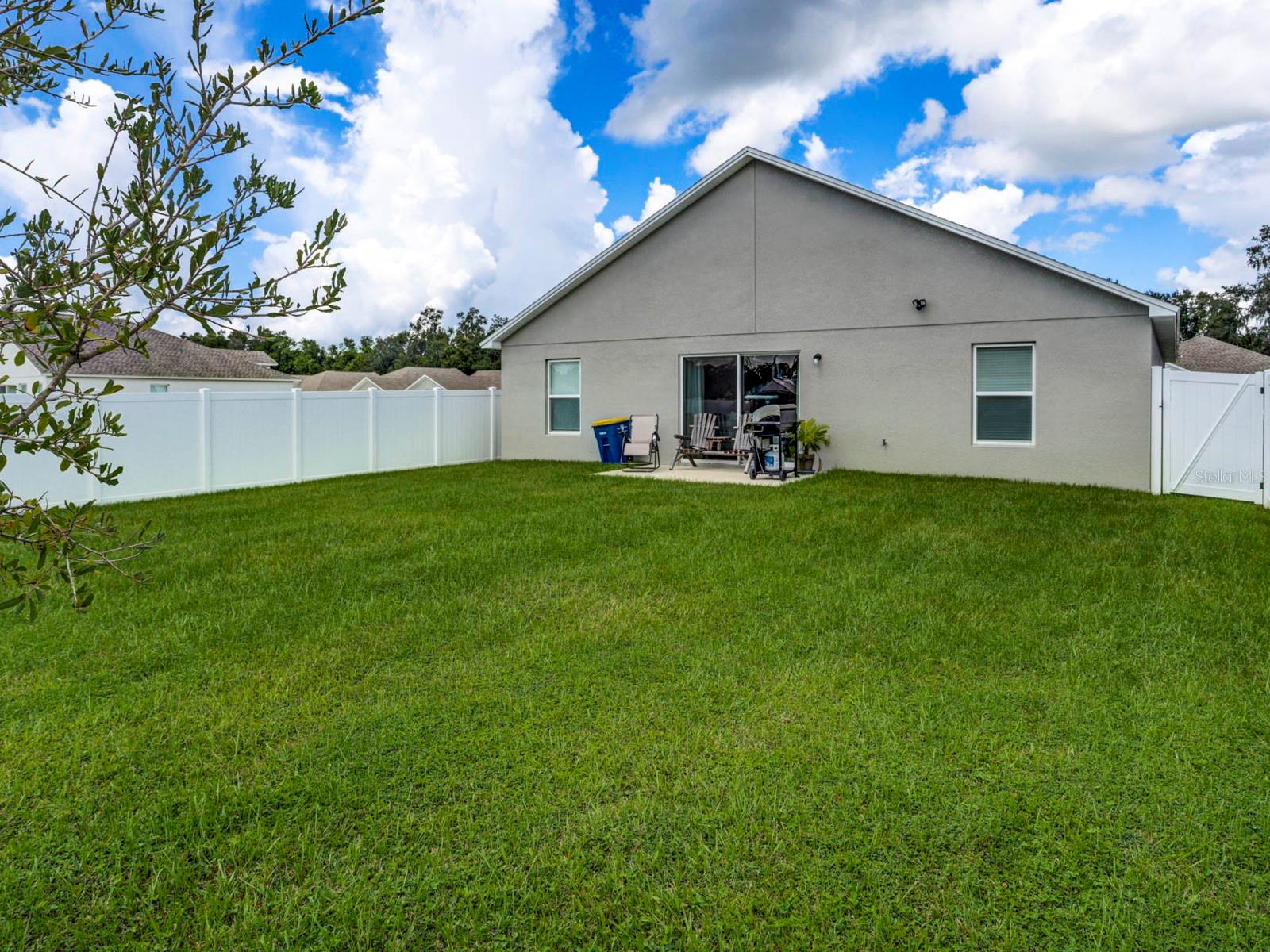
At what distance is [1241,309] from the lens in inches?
1649

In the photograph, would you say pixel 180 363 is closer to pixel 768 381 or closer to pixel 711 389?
pixel 711 389

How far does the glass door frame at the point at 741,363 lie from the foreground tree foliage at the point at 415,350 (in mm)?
29627

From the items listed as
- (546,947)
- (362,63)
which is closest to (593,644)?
(546,947)

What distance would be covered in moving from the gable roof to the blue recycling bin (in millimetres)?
3194

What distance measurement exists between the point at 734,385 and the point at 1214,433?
295 inches

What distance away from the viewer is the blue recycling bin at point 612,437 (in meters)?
14.8

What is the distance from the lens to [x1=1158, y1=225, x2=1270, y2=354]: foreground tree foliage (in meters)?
39.7

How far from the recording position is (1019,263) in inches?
455

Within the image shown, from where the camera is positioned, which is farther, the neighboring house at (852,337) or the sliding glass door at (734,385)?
the sliding glass door at (734,385)

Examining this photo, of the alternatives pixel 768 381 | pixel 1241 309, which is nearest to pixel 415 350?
pixel 1241 309

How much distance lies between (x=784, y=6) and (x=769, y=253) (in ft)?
12.8

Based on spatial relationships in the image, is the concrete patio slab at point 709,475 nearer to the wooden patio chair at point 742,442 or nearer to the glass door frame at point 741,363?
the wooden patio chair at point 742,442

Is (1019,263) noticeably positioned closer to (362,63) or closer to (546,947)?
(362,63)

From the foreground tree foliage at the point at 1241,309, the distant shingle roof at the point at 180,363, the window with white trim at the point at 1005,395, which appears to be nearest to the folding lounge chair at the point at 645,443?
the window with white trim at the point at 1005,395
